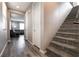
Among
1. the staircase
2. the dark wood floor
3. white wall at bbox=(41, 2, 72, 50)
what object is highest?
white wall at bbox=(41, 2, 72, 50)

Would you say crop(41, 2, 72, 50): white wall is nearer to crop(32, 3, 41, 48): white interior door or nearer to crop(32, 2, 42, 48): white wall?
crop(32, 2, 42, 48): white wall

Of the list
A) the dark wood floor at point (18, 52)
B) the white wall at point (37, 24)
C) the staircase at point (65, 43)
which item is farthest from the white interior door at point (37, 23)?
the staircase at point (65, 43)

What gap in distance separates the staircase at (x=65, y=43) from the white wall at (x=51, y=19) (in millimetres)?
223

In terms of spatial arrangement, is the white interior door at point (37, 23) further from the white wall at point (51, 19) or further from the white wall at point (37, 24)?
the white wall at point (51, 19)

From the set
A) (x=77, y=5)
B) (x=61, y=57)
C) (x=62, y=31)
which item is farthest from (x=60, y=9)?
(x=61, y=57)

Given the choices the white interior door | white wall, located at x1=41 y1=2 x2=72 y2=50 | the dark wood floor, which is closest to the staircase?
white wall, located at x1=41 y1=2 x2=72 y2=50

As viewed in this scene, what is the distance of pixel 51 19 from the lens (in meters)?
3.76

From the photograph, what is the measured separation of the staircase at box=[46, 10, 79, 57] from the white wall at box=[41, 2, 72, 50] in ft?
0.73

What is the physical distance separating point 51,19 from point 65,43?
107 cm

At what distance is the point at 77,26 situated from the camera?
3.86 meters

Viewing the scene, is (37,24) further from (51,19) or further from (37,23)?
(51,19)

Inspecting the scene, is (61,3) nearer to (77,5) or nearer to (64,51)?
(77,5)

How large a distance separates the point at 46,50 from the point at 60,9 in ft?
6.15

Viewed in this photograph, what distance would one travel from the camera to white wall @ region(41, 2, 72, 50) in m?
3.63
